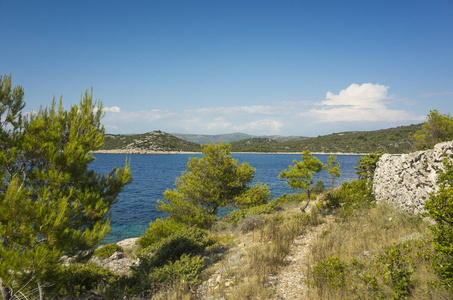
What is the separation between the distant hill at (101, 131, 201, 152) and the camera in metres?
150

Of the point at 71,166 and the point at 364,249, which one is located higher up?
the point at 71,166

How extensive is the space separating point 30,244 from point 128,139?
560ft

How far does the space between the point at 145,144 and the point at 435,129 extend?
6184 inches

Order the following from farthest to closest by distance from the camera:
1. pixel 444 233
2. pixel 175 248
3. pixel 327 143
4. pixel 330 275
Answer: pixel 327 143 < pixel 175 248 < pixel 330 275 < pixel 444 233

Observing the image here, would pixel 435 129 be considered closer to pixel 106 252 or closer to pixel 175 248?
pixel 175 248

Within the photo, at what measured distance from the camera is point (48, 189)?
6.27 meters

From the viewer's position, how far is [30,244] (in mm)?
5113

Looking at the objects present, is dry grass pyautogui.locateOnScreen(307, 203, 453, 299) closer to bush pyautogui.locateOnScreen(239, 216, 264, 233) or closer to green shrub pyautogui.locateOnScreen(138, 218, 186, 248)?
bush pyautogui.locateOnScreen(239, 216, 264, 233)

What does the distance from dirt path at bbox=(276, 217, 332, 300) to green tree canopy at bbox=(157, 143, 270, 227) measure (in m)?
8.93

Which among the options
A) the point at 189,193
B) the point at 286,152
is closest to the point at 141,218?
the point at 189,193

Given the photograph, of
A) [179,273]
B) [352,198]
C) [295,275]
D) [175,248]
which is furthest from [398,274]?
[352,198]

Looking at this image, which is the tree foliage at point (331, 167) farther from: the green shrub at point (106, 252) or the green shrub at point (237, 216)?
the green shrub at point (106, 252)

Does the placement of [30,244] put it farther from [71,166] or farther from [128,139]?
[128,139]

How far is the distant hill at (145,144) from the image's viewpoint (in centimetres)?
14962
